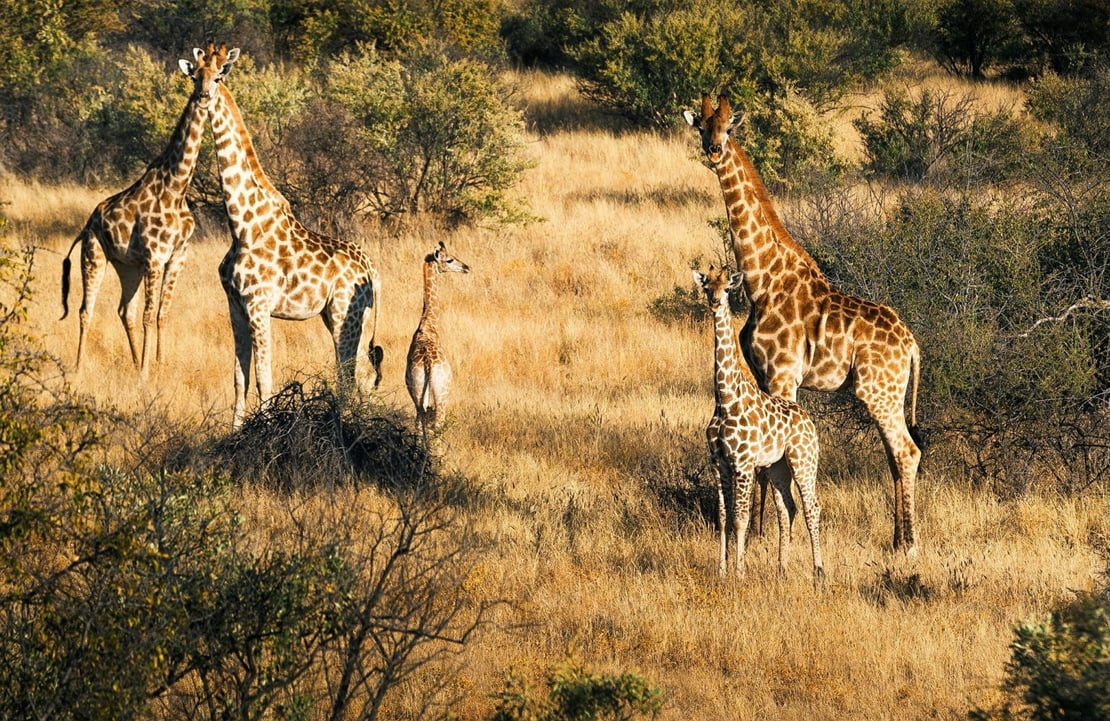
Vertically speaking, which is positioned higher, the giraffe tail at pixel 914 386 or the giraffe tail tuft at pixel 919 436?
the giraffe tail at pixel 914 386

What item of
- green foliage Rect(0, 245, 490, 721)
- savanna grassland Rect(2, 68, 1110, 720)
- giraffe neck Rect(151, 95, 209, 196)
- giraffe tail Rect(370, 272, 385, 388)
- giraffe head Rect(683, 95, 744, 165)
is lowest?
savanna grassland Rect(2, 68, 1110, 720)

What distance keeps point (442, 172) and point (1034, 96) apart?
37.8 ft

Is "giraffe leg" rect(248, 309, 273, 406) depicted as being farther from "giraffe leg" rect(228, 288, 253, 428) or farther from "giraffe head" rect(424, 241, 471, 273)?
"giraffe head" rect(424, 241, 471, 273)

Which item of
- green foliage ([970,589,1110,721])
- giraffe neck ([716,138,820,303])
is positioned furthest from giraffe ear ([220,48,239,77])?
green foliage ([970,589,1110,721])

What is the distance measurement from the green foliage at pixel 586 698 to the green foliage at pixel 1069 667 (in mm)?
1462

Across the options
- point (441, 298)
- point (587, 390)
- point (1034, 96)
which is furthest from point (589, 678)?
point (1034, 96)

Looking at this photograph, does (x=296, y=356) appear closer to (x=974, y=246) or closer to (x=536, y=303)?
(x=536, y=303)

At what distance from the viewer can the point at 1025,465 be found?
Result: 32.4 ft

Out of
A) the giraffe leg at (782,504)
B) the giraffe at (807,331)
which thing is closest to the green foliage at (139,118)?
the giraffe at (807,331)

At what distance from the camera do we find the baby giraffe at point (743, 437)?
8.04 meters

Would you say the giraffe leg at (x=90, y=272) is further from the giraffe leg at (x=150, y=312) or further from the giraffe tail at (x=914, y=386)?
the giraffe tail at (x=914, y=386)

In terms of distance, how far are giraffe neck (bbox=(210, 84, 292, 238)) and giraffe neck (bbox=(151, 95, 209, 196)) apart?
90cm

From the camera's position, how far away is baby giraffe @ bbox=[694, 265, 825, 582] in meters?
8.04

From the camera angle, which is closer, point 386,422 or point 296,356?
point 386,422
